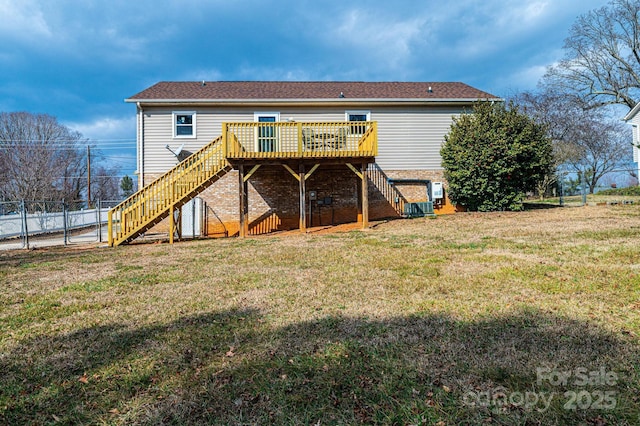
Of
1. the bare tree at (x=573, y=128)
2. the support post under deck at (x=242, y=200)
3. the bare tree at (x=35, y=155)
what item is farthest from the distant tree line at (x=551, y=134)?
the bare tree at (x=35, y=155)

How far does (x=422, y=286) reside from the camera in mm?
4559

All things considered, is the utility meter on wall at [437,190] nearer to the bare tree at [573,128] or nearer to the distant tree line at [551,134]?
the distant tree line at [551,134]

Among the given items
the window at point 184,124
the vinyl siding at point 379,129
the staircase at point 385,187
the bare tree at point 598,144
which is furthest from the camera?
the bare tree at point 598,144

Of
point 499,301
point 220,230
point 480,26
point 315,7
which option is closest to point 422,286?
point 499,301

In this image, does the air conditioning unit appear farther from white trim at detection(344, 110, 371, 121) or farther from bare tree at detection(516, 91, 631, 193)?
bare tree at detection(516, 91, 631, 193)

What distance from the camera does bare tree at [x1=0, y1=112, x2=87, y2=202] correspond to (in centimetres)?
2784

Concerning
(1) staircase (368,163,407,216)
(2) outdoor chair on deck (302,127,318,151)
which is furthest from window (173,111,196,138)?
(1) staircase (368,163,407,216)

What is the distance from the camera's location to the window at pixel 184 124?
13523mm

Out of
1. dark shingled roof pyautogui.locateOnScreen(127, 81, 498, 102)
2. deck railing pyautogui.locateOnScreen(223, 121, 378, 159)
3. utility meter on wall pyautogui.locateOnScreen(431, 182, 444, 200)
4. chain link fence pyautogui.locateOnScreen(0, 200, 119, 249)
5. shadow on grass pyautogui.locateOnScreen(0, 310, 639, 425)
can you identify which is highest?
dark shingled roof pyautogui.locateOnScreen(127, 81, 498, 102)

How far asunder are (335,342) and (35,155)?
3658cm

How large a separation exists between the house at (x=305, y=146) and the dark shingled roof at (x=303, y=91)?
46mm

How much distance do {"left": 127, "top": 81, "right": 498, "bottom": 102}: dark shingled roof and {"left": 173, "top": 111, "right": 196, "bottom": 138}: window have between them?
629 mm

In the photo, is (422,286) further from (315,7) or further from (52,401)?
(315,7)

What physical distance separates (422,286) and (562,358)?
208 centimetres
